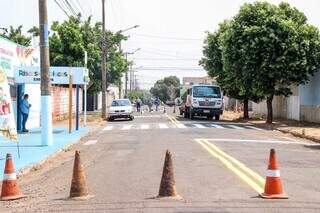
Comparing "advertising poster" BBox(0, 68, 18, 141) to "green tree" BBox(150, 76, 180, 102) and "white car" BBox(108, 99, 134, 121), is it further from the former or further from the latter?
"green tree" BBox(150, 76, 180, 102)

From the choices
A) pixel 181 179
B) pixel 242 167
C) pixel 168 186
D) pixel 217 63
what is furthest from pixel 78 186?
pixel 217 63

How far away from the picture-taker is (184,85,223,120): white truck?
44188 millimetres

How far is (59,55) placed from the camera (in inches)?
2084

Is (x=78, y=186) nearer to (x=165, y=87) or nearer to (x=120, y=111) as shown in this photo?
(x=120, y=111)

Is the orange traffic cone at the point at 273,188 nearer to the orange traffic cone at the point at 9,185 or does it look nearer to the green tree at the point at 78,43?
the orange traffic cone at the point at 9,185

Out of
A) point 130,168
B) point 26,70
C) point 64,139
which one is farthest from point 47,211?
point 26,70

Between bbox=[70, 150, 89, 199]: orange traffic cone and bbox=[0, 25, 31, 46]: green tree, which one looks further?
bbox=[0, 25, 31, 46]: green tree

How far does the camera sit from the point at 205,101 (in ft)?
145

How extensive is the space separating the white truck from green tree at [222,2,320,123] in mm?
6464

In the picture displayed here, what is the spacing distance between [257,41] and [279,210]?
27.6 m

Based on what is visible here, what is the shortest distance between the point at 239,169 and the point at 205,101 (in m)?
30.7

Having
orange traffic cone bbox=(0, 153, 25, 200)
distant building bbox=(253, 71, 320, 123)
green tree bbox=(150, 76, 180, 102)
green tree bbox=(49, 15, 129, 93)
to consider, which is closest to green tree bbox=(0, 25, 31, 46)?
green tree bbox=(49, 15, 129, 93)

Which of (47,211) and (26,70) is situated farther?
(26,70)

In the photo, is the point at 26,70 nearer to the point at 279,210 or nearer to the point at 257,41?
the point at 257,41
